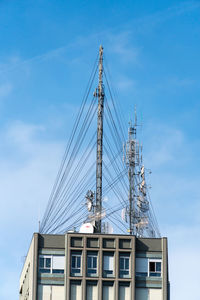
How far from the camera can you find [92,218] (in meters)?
119

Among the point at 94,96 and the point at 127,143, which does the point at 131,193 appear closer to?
the point at 127,143

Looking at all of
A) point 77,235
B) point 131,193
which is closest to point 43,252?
point 77,235

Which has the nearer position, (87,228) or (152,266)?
(152,266)

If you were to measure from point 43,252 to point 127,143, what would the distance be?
1170 inches

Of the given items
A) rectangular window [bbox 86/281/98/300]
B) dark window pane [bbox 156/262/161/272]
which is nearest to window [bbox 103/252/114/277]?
rectangular window [bbox 86/281/98/300]

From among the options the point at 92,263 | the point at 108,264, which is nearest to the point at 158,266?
→ the point at 108,264

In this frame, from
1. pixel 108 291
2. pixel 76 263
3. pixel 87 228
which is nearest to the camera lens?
pixel 108 291

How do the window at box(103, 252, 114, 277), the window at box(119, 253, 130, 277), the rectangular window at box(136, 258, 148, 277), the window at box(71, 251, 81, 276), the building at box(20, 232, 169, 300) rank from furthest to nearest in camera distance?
the rectangular window at box(136, 258, 148, 277)
the window at box(119, 253, 130, 277)
the window at box(103, 252, 114, 277)
the window at box(71, 251, 81, 276)
the building at box(20, 232, 169, 300)

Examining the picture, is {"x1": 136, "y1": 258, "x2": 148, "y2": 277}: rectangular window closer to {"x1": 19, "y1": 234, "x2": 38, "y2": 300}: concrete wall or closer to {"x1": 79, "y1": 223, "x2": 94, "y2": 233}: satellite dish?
{"x1": 79, "y1": 223, "x2": 94, "y2": 233}: satellite dish

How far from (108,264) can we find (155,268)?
602cm

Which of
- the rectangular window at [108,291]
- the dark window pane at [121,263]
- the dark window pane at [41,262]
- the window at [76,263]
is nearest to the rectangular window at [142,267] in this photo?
the dark window pane at [121,263]

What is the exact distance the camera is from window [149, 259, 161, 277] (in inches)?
4464

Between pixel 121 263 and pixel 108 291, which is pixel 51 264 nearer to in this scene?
pixel 108 291

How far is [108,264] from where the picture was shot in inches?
4439
